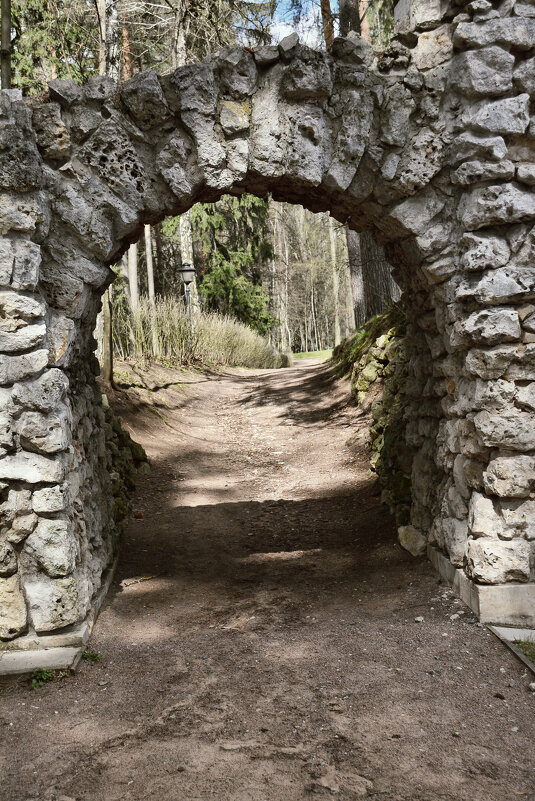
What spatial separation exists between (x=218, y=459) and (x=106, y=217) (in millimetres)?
5417

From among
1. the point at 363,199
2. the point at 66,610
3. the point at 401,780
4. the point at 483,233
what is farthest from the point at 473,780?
the point at 363,199

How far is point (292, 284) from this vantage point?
33.6 m

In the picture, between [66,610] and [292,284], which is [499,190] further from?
[292,284]

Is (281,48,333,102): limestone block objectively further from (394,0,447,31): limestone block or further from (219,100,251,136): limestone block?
(394,0,447,31): limestone block

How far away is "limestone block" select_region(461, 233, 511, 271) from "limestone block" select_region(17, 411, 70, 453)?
2.72 metres

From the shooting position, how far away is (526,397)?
3.88 m

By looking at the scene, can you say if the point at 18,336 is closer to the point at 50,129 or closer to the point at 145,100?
the point at 50,129

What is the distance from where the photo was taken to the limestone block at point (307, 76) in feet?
13.1

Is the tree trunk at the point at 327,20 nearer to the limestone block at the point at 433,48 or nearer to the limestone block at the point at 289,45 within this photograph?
the limestone block at the point at 433,48

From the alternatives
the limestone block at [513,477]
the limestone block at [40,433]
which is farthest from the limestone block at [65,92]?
the limestone block at [513,477]

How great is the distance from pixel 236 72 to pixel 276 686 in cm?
363

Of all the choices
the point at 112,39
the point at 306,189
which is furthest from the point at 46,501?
the point at 112,39

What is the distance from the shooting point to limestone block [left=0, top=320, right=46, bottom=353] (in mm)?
3580

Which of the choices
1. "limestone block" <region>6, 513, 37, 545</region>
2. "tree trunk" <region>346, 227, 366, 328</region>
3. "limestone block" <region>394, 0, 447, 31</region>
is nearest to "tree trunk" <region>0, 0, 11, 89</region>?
"limestone block" <region>394, 0, 447, 31</region>
